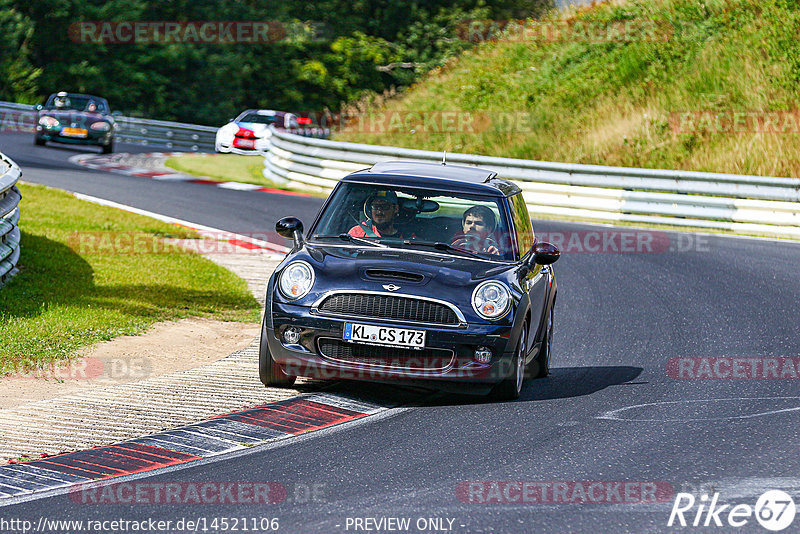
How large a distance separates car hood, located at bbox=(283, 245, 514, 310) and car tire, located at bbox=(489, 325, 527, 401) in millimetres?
462

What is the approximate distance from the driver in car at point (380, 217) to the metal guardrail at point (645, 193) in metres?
12.6

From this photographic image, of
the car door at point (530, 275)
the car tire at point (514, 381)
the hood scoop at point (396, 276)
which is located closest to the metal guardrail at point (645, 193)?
the car door at point (530, 275)

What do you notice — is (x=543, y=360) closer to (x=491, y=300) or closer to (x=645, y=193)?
(x=491, y=300)

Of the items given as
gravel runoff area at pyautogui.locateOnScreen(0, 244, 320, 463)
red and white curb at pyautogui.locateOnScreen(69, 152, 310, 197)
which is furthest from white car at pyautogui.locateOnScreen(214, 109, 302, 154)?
gravel runoff area at pyautogui.locateOnScreen(0, 244, 320, 463)

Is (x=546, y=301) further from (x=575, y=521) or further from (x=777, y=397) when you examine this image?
(x=575, y=521)

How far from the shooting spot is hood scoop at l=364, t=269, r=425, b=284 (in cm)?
762

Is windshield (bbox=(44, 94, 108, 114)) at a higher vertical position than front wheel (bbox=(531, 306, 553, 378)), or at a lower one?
higher

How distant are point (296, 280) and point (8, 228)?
16.9ft

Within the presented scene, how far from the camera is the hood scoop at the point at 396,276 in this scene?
25.0 ft

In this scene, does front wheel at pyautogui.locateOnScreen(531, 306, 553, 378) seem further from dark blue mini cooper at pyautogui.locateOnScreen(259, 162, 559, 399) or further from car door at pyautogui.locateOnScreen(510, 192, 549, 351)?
dark blue mini cooper at pyautogui.locateOnScreen(259, 162, 559, 399)

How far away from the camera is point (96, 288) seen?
11812mm

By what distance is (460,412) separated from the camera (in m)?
7.61

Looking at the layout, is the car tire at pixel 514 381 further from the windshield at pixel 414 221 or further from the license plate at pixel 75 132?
the license plate at pixel 75 132

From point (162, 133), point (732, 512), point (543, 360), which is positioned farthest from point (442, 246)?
point (162, 133)
